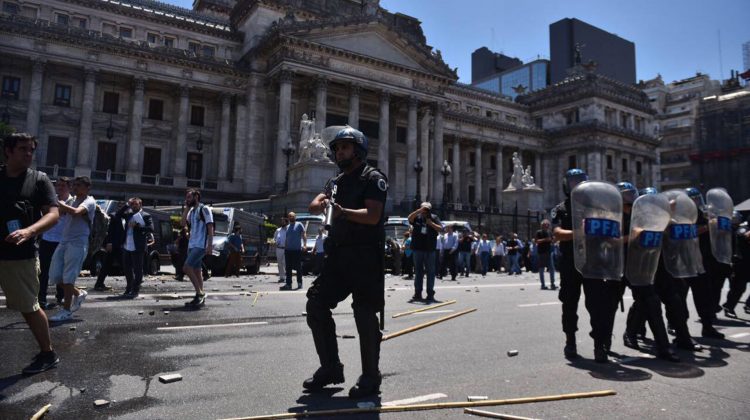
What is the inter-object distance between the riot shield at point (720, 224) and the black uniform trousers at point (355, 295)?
5.57 metres

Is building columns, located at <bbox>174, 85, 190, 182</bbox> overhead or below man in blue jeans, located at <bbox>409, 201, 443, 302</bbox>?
overhead

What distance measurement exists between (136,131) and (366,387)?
37.0 metres

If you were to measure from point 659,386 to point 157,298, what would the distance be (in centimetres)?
805

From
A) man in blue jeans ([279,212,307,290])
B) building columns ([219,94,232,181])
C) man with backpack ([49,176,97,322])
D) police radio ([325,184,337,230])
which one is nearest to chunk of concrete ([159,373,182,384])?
police radio ([325,184,337,230])

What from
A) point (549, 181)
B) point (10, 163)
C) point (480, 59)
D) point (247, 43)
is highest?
point (480, 59)

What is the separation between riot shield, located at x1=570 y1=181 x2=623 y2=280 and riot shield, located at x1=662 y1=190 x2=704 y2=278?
4.06ft

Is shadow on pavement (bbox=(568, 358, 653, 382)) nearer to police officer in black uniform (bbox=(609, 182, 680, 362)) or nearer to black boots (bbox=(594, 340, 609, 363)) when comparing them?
black boots (bbox=(594, 340, 609, 363))

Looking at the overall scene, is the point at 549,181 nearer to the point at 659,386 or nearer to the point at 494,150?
the point at 494,150

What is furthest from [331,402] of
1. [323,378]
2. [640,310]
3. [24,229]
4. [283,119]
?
[283,119]

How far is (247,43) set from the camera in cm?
4050

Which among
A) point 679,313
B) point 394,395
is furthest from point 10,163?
point 679,313

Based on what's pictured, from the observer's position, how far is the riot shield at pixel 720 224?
703 centimetres

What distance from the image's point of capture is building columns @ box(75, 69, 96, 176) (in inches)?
1342

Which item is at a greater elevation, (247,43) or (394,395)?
(247,43)
